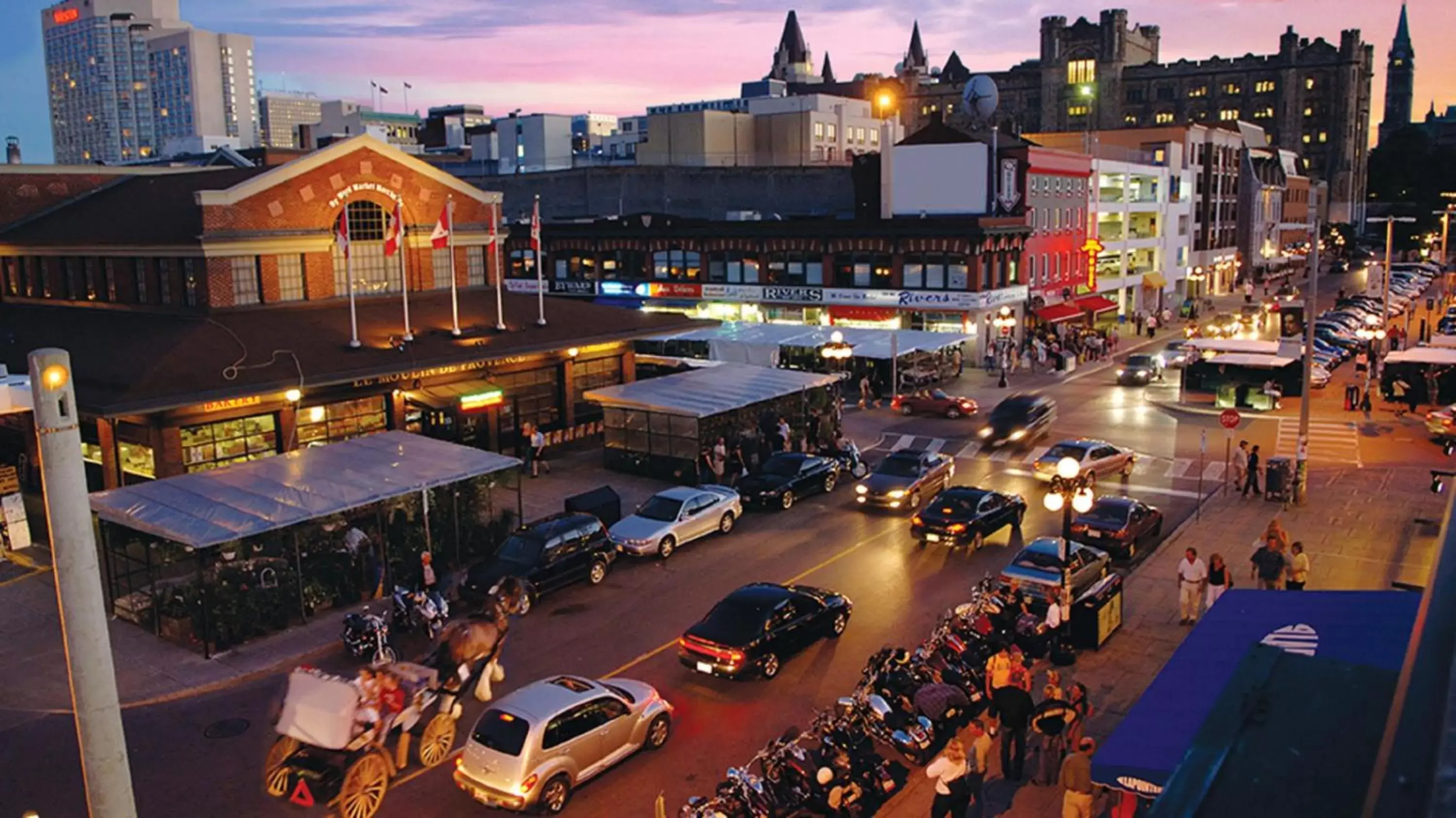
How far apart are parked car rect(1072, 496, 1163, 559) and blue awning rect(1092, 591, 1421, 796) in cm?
901

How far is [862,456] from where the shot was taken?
37.8 metres

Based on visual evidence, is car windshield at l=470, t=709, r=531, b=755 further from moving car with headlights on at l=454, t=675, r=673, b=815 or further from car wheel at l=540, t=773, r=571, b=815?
car wheel at l=540, t=773, r=571, b=815

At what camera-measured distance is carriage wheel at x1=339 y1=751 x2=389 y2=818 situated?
14703 millimetres

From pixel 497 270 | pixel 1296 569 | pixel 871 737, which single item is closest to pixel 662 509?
pixel 871 737

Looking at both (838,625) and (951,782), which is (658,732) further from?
(838,625)

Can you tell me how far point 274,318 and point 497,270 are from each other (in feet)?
30.6

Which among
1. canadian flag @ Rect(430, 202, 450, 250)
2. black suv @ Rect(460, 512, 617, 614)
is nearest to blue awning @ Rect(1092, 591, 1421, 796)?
black suv @ Rect(460, 512, 617, 614)

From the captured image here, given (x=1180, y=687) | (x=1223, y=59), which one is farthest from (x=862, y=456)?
(x=1223, y=59)

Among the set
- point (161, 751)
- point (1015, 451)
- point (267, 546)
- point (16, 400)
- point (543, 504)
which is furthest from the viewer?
point (1015, 451)

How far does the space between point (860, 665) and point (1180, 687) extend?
6970 mm

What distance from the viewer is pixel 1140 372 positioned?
170ft

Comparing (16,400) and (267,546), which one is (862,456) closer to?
(267,546)

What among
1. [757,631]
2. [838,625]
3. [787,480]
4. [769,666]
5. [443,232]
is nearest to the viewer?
[757,631]

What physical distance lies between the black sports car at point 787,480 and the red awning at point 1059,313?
33.9 m
